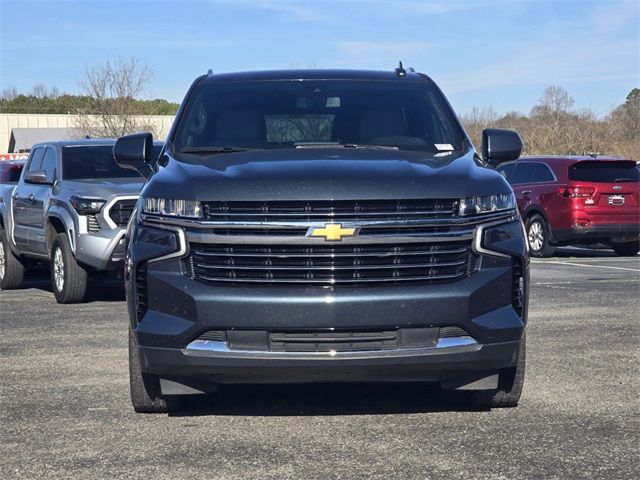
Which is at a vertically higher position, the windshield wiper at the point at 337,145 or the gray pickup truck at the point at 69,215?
the windshield wiper at the point at 337,145

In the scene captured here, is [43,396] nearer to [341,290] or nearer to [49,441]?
[49,441]

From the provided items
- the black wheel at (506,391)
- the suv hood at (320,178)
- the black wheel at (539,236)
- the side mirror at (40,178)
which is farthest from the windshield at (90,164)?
the black wheel at (539,236)

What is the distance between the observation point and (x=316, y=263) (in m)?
5.47

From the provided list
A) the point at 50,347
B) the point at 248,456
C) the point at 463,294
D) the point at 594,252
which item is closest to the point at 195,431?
the point at 248,456

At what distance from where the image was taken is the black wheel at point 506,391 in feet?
19.6

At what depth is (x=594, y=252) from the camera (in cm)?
2134

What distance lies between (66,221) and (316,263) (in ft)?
22.4

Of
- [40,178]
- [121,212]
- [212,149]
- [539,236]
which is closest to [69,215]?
[121,212]

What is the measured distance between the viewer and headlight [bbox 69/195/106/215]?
11508 mm

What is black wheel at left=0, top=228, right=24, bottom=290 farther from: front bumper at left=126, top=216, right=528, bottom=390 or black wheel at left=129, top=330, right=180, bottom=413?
front bumper at left=126, top=216, right=528, bottom=390

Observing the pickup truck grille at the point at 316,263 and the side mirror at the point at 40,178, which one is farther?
the side mirror at the point at 40,178

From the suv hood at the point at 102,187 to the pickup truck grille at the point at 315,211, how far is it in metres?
6.15

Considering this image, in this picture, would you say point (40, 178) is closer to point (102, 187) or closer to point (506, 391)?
point (102, 187)

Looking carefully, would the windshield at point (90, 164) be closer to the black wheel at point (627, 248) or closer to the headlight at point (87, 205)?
the headlight at point (87, 205)
